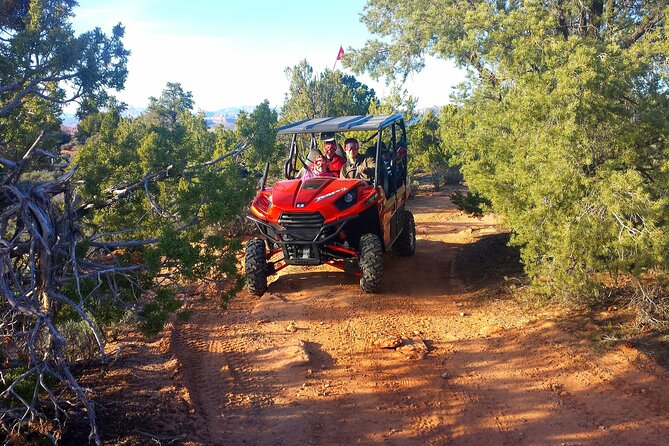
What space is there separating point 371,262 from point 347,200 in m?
0.91

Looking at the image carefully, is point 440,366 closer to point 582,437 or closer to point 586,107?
point 582,437

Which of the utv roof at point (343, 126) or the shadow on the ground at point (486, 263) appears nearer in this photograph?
the utv roof at point (343, 126)

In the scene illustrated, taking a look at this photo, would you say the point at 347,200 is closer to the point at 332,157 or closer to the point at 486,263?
the point at 332,157

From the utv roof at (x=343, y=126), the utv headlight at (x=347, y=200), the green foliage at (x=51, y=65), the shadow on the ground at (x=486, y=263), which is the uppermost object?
the green foliage at (x=51, y=65)

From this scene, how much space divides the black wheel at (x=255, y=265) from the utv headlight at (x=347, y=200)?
4.20 ft

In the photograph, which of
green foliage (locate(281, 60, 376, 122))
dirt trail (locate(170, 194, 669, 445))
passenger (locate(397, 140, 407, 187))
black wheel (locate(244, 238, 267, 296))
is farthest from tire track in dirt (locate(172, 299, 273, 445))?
green foliage (locate(281, 60, 376, 122))

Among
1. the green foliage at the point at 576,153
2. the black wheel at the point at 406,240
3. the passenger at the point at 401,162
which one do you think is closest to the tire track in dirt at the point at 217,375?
the green foliage at the point at 576,153

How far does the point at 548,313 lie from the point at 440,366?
2067 millimetres

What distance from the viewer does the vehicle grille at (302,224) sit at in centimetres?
711

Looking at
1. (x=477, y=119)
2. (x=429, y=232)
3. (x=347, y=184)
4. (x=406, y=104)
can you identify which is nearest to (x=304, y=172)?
(x=347, y=184)

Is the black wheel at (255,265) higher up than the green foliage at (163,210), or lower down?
lower down

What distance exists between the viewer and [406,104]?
18531 millimetres

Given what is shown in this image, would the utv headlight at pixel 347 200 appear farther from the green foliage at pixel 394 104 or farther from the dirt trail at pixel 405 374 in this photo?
the green foliage at pixel 394 104

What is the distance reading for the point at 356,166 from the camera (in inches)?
326
